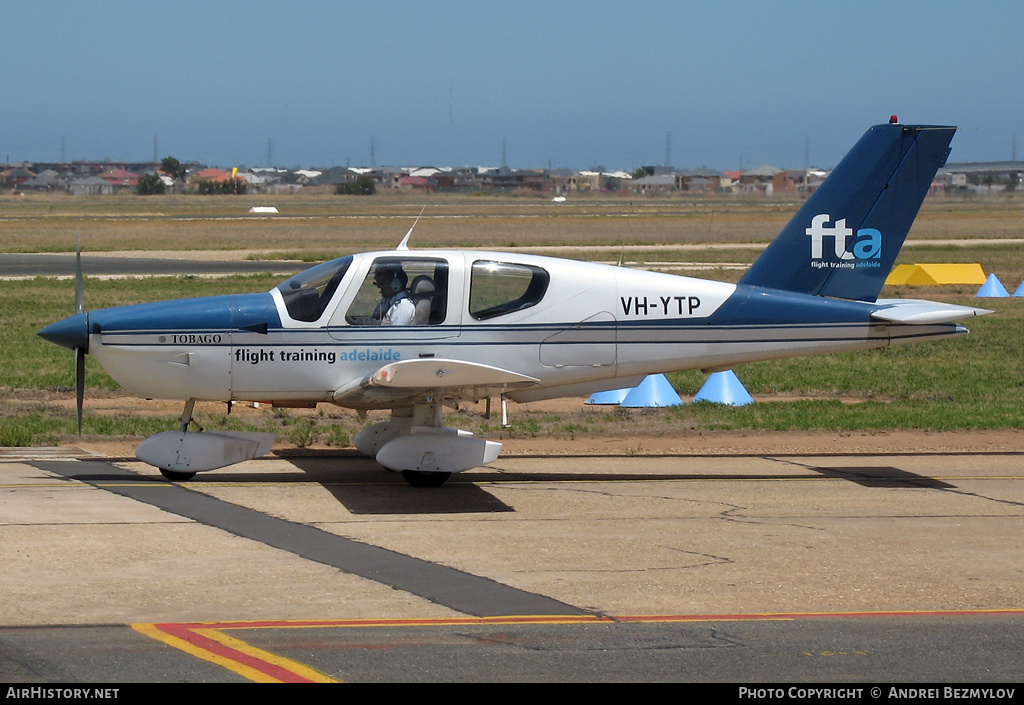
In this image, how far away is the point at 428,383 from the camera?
33.9 ft

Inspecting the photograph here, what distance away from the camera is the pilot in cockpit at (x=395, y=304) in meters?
11.1

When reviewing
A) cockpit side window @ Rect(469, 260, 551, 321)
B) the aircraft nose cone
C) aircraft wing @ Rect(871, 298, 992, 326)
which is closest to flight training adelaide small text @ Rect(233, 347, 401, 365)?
cockpit side window @ Rect(469, 260, 551, 321)

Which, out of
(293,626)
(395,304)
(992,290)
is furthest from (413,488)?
(992,290)

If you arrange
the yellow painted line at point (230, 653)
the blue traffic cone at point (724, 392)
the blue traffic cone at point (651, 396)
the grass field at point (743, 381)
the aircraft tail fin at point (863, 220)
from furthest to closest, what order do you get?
1. the blue traffic cone at point (724, 392)
2. the blue traffic cone at point (651, 396)
3. the grass field at point (743, 381)
4. the aircraft tail fin at point (863, 220)
5. the yellow painted line at point (230, 653)

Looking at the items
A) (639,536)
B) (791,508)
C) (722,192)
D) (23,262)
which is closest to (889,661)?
(639,536)

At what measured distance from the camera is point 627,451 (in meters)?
13.4

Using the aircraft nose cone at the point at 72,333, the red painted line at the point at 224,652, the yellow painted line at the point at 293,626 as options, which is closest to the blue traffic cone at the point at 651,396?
the aircraft nose cone at the point at 72,333

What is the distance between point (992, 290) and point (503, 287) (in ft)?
72.7

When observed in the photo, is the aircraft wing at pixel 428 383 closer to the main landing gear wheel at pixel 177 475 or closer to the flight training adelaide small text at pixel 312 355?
the flight training adelaide small text at pixel 312 355

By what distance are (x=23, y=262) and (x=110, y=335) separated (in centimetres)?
3298

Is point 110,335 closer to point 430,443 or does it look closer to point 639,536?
point 430,443

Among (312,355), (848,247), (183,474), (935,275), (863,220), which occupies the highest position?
(863,220)
